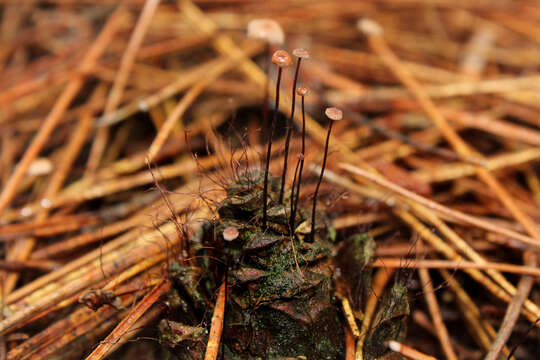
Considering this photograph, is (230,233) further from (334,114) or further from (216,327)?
(334,114)

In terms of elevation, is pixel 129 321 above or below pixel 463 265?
above

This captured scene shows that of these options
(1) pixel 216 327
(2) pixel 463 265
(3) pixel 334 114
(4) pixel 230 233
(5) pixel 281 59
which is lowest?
(2) pixel 463 265

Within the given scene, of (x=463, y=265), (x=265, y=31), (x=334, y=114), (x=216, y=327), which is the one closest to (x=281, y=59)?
(x=334, y=114)

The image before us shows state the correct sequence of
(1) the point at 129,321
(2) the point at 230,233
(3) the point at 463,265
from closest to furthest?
(2) the point at 230,233
(1) the point at 129,321
(3) the point at 463,265

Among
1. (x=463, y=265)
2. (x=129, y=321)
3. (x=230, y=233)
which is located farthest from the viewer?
(x=463, y=265)

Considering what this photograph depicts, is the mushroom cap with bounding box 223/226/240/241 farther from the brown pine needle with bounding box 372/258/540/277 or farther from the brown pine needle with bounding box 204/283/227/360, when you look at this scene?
the brown pine needle with bounding box 372/258/540/277

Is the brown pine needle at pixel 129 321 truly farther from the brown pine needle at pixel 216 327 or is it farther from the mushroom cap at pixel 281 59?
the mushroom cap at pixel 281 59

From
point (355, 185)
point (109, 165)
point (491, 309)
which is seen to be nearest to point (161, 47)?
point (109, 165)

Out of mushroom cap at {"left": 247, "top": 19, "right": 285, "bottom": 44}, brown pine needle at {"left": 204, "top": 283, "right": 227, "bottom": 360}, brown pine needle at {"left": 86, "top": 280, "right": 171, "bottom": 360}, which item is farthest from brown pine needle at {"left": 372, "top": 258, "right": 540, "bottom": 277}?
mushroom cap at {"left": 247, "top": 19, "right": 285, "bottom": 44}

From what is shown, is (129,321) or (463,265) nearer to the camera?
(129,321)

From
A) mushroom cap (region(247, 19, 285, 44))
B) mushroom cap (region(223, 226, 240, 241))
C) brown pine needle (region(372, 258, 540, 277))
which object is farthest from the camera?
mushroom cap (region(247, 19, 285, 44))

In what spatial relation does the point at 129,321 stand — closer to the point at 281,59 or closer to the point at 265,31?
the point at 281,59
